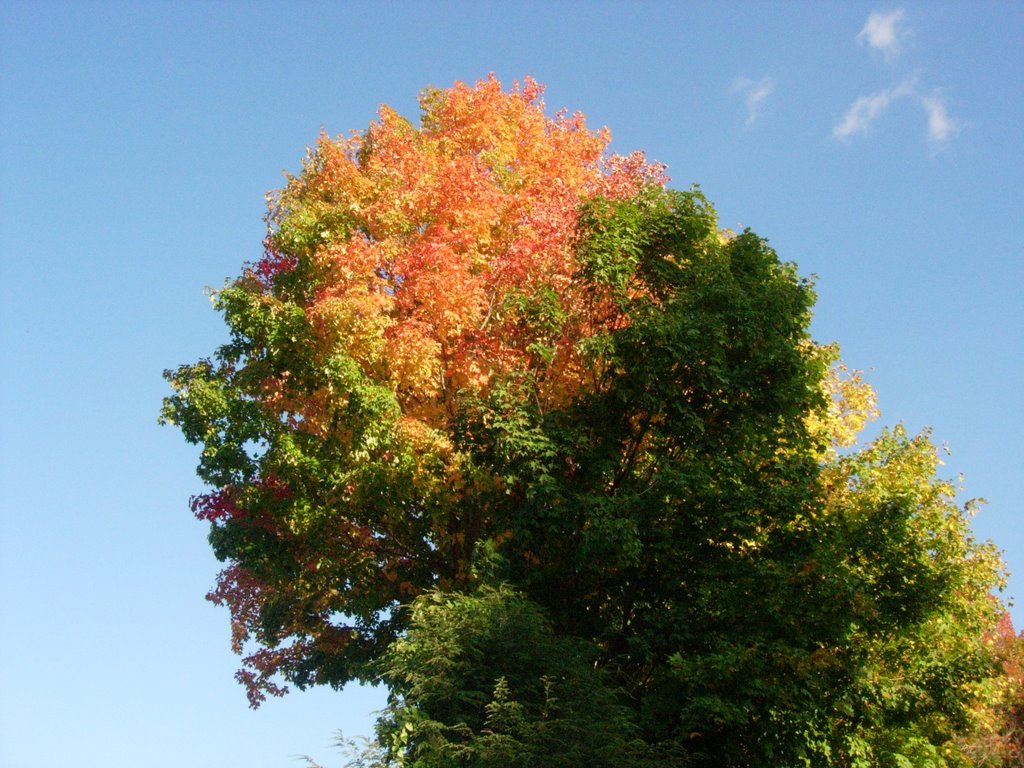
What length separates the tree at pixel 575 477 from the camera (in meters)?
15.2

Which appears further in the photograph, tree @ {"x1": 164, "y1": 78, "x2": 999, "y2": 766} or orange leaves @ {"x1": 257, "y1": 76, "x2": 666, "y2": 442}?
orange leaves @ {"x1": 257, "y1": 76, "x2": 666, "y2": 442}

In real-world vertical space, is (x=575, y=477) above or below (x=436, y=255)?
below

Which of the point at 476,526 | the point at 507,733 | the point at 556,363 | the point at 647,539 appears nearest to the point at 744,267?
the point at 556,363

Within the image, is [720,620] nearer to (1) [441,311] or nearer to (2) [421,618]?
(2) [421,618]

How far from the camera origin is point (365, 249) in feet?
→ 57.9

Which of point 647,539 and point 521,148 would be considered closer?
point 647,539

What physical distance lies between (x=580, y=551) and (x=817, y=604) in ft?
12.9

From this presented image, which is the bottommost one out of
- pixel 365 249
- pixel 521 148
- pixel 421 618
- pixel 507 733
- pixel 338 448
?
pixel 507 733

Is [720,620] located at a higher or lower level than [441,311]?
lower

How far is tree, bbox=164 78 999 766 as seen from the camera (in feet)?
49.8

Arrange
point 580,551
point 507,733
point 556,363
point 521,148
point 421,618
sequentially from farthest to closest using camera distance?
point 521,148 → point 556,363 → point 580,551 → point 421,618 → point 507,733

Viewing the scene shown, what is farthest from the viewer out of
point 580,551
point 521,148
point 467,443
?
point 521,148

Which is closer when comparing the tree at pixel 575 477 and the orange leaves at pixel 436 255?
the tree at pixel 575 477

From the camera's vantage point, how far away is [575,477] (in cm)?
1673
